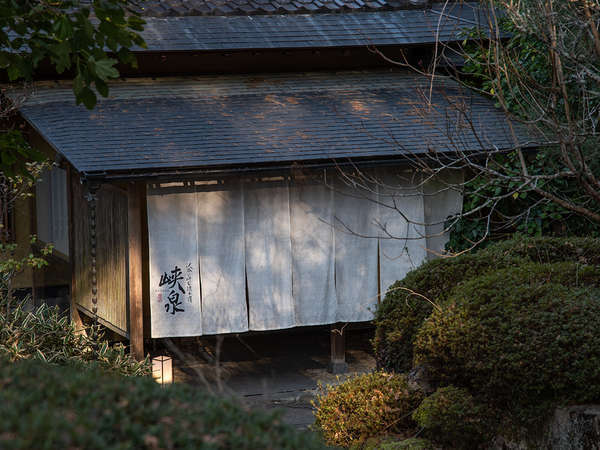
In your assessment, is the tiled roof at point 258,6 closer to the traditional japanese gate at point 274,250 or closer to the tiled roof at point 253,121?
the tiled roof at point 253,121

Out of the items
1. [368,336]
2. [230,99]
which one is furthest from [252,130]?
[368,336]

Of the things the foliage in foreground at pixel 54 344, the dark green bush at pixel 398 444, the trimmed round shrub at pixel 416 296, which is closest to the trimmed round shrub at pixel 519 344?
the dark green bush at pixel 398 444

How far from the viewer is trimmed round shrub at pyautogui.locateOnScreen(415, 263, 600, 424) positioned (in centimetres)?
543

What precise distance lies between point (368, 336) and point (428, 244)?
266 centimetres

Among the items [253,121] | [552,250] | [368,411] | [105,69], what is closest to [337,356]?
[253,121]

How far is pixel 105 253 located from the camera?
34.0ft

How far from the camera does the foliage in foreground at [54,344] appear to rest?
836cm

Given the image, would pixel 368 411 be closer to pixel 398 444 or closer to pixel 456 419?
pixel 398 444

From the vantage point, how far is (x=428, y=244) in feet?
34.9

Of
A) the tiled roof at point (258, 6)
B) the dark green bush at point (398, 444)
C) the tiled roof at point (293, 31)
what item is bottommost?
the dark green bush at point (398, 444)

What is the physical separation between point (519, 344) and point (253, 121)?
217 inches

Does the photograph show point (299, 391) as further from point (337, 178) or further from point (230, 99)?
point (230, 99)

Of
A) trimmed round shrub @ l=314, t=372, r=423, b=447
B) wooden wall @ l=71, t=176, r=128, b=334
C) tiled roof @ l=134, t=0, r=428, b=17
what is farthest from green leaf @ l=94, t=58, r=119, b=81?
tiled roof @ l=134, t=0, r=428, b=17

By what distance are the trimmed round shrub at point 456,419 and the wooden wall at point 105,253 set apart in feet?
16.9
